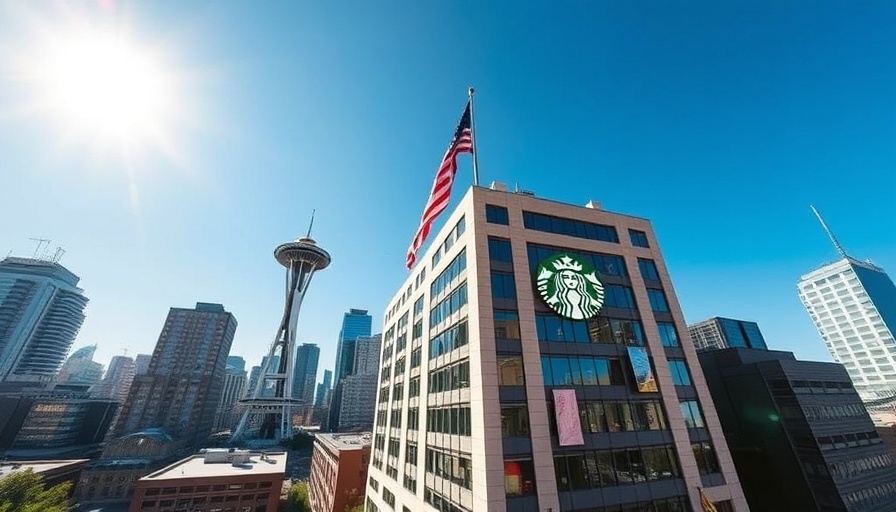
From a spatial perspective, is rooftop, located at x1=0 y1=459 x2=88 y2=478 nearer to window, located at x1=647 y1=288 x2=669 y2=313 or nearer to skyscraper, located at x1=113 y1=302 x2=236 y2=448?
skyscraper, located at x1=113 y1=302 x2=236 y2=448

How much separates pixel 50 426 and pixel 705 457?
192329mm

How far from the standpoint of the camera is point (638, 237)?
3522 centimetres

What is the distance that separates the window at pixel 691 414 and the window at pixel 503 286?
54.8ft

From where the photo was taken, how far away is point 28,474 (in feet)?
158

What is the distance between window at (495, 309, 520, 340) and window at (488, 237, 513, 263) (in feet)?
14.8

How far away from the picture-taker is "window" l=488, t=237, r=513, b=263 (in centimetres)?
2827

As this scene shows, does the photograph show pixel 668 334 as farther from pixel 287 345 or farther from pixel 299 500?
pixel 287 345

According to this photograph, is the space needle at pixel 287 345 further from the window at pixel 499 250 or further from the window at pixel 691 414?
the window at pixel 691 414

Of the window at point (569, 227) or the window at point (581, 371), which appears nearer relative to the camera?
the window at point (581, 371)

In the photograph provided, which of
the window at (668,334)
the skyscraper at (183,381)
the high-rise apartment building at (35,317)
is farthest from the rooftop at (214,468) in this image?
the high-rise apartment building at (35,317)

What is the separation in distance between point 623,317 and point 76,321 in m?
256

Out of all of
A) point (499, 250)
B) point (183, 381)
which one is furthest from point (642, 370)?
point (183, 381)

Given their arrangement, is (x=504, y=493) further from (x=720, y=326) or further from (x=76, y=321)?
(x=76, y=321)

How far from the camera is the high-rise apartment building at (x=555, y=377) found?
74.1 ft
